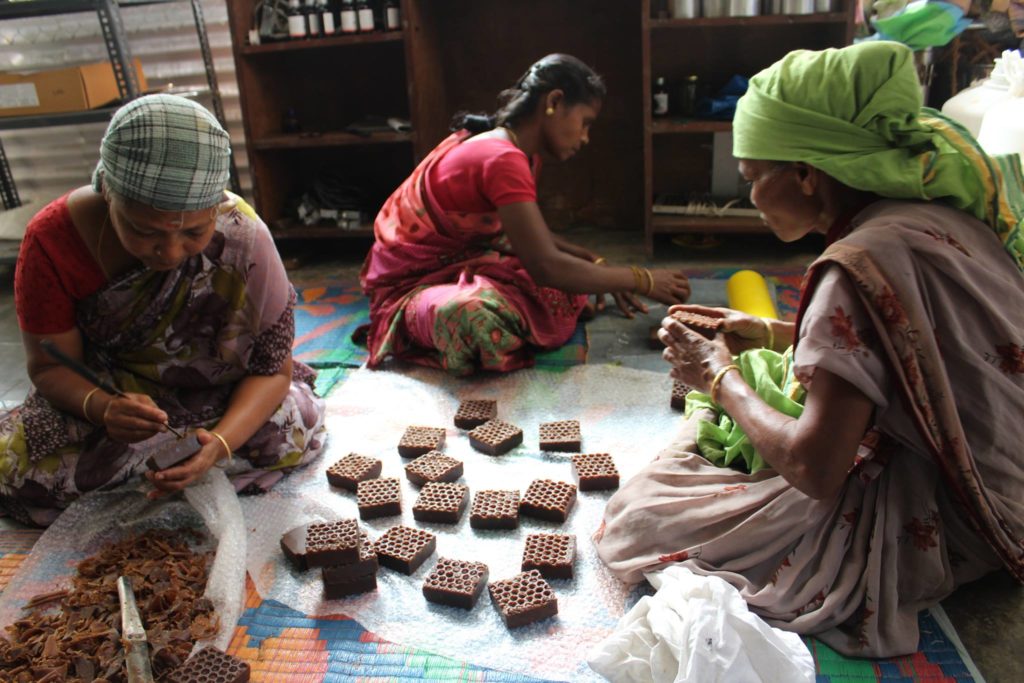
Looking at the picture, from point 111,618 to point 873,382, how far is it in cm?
167

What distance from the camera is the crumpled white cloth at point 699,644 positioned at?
1344 mm

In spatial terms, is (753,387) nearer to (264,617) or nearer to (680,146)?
(264,617)

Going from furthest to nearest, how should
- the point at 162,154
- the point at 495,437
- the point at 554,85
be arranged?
the point at 554,85 → the point at 495,437 → the point at 162,154

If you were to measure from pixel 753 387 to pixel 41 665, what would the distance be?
170 centimetres

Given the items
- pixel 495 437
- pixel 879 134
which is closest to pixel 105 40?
pixel 495 437

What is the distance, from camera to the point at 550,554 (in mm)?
1883

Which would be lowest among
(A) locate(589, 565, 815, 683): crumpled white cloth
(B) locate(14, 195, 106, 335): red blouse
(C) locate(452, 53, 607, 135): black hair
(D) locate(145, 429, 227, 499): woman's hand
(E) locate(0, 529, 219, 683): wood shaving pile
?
(E) locate(0, 529, 219, 683): wood shaving pile

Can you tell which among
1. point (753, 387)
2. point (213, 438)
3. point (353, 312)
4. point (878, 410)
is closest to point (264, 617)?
point (213, 438)

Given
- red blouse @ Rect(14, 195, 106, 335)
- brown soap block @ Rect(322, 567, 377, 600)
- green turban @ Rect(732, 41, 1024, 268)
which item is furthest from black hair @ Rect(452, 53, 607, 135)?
brown soap block @ Rect(322, 567, 377, 600)

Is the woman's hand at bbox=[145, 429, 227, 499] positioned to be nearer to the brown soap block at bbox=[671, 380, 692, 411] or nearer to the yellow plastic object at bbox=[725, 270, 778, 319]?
the brown soap block at bbox=[671, 380, 692, 411]

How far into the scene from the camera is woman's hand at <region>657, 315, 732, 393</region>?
1856 millimetres

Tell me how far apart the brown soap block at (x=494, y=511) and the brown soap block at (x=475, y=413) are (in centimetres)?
50

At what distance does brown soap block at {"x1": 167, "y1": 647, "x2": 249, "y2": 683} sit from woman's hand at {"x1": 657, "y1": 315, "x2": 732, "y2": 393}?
118 centimetres

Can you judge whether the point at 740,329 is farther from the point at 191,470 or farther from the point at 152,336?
the point at 152,336
